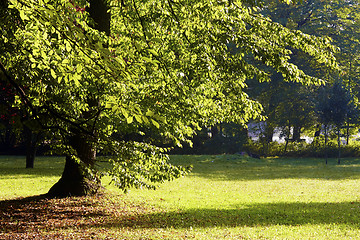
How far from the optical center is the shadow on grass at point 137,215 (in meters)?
8.98

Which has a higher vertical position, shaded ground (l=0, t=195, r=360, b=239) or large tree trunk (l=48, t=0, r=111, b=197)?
large tree trunk (l=48, t=0, r=111, b=197)

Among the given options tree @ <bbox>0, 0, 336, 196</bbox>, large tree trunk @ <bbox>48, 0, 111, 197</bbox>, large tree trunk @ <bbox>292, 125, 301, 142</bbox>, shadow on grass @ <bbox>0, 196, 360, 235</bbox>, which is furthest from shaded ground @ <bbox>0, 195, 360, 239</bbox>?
large tree trunk @ <bbox>292, 125, 301, 142</bbox>

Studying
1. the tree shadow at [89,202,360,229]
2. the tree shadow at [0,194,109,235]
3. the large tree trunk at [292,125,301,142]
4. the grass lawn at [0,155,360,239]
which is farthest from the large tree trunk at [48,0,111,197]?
the large tree trunk at [292,125,301,142]

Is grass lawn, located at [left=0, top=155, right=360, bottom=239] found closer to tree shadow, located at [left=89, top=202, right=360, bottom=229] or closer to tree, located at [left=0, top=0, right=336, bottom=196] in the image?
tree shadow, located at [left=89, top=202, right=360, bottom=229]

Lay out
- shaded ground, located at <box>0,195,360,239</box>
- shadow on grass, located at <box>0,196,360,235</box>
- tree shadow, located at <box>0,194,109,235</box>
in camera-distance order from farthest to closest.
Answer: shadow on grass, located at <box>0,196,360,235</box>
tree shadow, located at <box>0,194,109,235</box>
shaded ground, located at <box>0,195,360,239</box>

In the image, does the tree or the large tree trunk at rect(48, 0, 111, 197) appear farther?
the large tree trunk at rect(48, 0, 111, 197)

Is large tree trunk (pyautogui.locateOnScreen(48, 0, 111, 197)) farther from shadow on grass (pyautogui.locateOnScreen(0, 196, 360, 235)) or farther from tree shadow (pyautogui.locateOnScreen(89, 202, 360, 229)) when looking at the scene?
tree shadow (pyautogui.locateOnScreen(89, 202, 360, 229))

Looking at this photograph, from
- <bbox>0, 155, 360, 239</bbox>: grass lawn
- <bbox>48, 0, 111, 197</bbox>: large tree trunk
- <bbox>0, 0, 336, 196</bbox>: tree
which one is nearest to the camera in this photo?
<bbox>0, 0, 336, 196</bbox>: tree

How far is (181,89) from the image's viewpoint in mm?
9375

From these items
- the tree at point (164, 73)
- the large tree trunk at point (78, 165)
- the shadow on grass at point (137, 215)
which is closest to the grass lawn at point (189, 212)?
the shadow on grass at point (137, 215)

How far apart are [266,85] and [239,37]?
85.7 feet

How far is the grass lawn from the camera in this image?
8.30 m

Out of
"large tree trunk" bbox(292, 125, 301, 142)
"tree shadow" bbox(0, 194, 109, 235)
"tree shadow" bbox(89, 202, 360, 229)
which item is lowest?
"tree shadow" bbox(0, 194, 109, 235)

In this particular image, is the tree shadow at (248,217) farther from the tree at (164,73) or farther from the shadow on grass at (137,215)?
the tree at (164,73)
